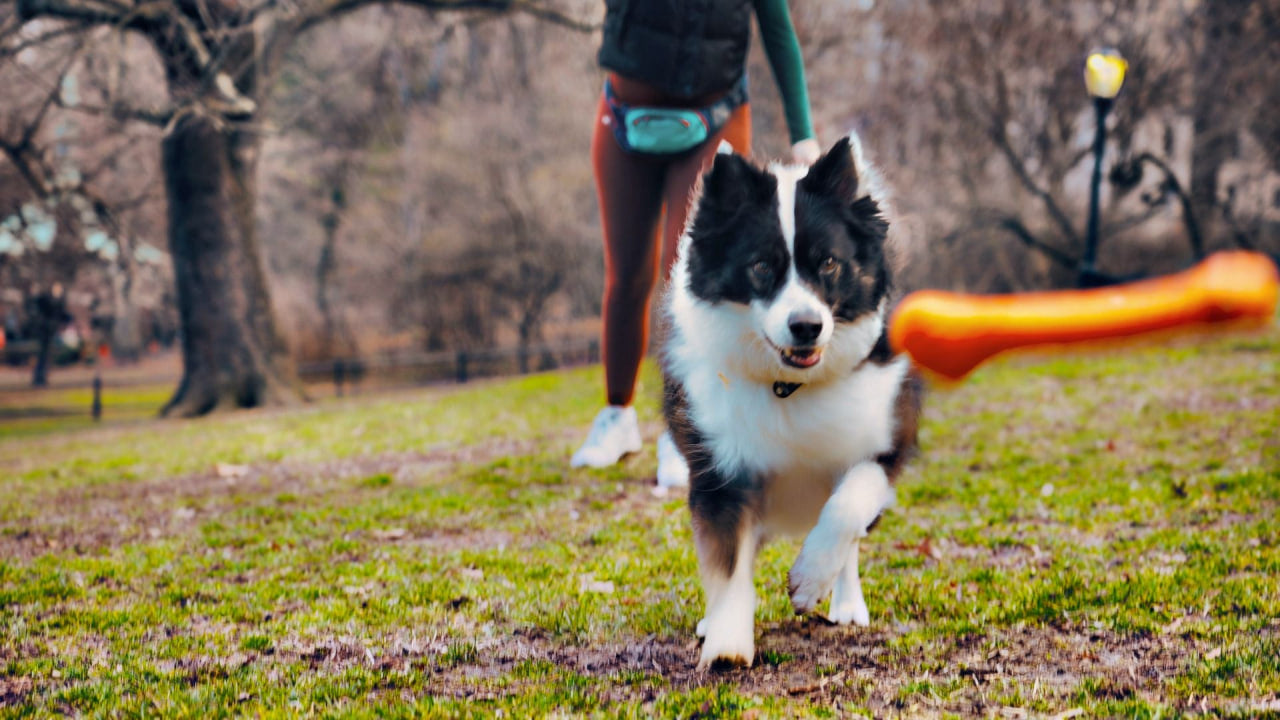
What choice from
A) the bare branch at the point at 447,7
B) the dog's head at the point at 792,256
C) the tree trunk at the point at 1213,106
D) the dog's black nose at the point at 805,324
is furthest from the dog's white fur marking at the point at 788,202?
the tree trunk at the point at 1213,106

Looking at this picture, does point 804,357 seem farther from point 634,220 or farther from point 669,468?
point 669,468

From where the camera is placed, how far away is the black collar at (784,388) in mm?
2643

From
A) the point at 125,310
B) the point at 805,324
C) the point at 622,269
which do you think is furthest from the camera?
the point at 125,310

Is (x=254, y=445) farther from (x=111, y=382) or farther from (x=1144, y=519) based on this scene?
(x=111, y=382)

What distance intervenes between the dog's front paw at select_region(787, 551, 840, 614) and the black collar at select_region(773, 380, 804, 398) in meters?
0.41

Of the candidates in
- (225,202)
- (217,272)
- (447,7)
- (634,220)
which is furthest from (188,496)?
(447,7)

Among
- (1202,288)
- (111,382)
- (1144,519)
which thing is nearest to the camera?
(1202,288)

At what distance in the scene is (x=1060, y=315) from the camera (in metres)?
1.99

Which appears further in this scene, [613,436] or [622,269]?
[613,436]

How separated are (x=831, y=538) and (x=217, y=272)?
13242 millimetres

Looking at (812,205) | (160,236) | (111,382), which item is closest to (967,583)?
(812,205)

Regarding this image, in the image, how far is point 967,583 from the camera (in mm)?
3658

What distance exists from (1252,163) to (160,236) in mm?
19222

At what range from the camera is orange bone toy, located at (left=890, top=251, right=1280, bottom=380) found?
1.81 m
